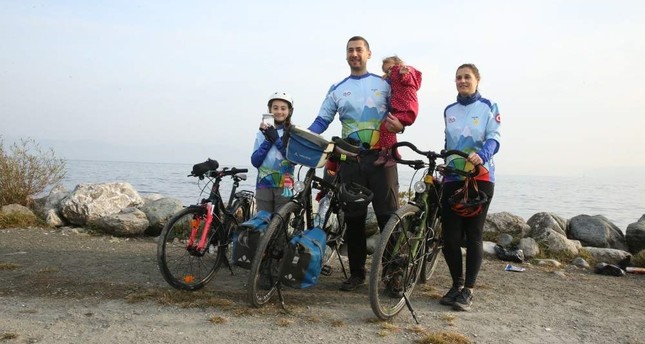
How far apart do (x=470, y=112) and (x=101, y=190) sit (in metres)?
7.31

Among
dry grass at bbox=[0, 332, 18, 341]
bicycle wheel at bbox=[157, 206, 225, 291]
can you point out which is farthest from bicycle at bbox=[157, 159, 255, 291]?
dry grass at bbox=[0, 332, 18, 341]

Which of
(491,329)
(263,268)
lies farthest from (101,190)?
(491,329)

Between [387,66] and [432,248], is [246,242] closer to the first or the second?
[432,248]

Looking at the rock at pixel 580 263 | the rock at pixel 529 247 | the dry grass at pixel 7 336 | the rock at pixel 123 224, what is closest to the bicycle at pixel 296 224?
the dry grass at pixel 7 336

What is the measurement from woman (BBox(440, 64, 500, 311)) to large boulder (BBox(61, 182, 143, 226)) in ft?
20.8

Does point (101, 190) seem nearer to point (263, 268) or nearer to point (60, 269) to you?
point (60, 269)

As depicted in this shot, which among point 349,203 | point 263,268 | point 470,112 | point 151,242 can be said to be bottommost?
point 151,242

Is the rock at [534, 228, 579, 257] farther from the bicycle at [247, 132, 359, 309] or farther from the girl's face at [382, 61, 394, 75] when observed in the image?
the bicycle at [247, 132, 359, 309]

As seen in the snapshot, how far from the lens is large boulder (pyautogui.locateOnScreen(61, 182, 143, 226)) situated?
8.49 m

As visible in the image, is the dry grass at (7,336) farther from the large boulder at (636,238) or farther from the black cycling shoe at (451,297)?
the large boulder at (636,238)

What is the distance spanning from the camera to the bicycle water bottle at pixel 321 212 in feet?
14.3

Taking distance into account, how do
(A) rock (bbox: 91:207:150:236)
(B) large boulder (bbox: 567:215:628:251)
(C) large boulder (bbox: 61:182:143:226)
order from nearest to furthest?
1. (A) rock (bbox: 91:207:150:236)
2. (C) large boulder (bbox: 61:182:143:226)
3. (B) large boulder (bbox: 567:215:628:251)

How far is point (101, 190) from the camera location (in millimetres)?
9156

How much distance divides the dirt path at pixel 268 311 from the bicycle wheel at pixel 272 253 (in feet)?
0.56
